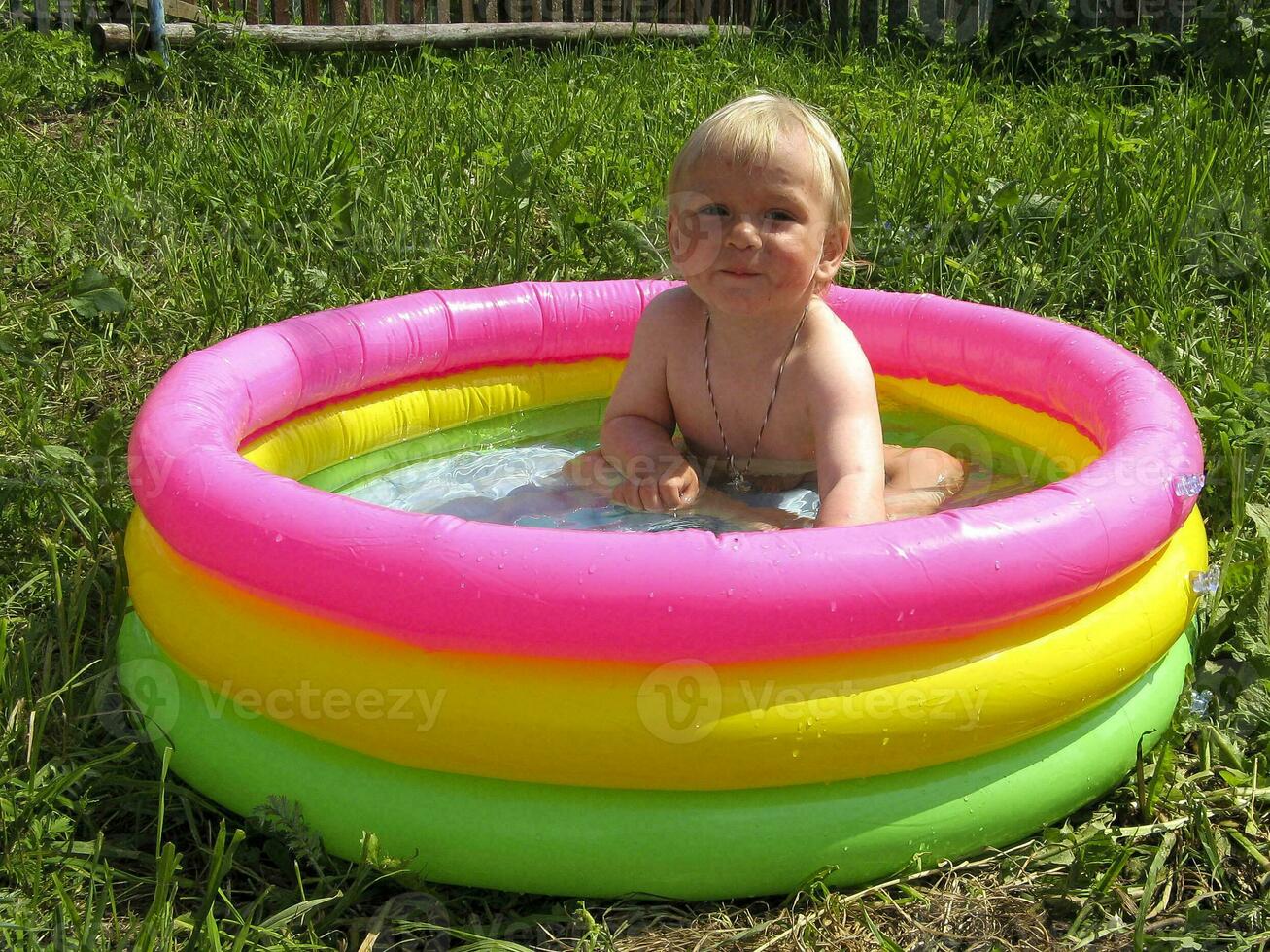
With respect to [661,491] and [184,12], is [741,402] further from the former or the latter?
[184,12]

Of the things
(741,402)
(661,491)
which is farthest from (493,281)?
(661,491)

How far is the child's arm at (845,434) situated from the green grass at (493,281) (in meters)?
0.62

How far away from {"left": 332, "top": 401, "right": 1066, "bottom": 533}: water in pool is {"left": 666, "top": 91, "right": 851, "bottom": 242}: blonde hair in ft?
2.05

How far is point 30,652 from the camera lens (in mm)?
2107

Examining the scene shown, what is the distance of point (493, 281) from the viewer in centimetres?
366

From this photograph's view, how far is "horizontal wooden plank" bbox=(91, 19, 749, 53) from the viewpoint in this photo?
16.8ft

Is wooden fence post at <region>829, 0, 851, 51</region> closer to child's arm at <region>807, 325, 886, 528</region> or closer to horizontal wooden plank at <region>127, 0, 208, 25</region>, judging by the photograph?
horizontal wooden plank at <region>127, 0, 208, 25</region>

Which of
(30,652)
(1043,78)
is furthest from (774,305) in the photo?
(1043,78)

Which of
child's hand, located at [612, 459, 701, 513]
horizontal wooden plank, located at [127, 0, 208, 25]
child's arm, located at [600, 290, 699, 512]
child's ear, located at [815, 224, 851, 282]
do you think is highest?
horizontal wooden plank, located at [127, 0, 208, 25]

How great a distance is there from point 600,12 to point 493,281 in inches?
157

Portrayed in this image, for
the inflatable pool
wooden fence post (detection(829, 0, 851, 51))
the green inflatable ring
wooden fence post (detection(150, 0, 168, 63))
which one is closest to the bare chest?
the inflatable pool

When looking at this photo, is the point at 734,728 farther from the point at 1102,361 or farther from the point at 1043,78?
the point at 1043,78

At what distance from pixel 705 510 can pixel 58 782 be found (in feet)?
4.20

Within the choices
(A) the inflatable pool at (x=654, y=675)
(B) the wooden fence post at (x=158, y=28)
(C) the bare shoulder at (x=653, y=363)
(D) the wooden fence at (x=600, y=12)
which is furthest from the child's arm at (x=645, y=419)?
(D) the wooden fence at (x=600, y=12)
